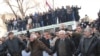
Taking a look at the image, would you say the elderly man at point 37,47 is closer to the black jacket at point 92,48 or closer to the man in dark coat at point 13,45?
the black jacket at point 92,48

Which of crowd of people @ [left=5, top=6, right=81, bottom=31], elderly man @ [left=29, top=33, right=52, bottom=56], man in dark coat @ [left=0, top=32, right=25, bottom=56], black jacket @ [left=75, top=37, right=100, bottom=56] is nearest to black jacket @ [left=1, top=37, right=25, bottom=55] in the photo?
man in dark coat @ [left=0, top=32, right=25, bottom=56]

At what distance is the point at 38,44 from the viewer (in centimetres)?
1388

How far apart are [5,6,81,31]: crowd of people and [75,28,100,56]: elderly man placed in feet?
38.0

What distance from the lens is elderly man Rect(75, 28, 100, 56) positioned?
1240 cm

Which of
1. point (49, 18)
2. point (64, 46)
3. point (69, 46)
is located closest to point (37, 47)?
point (64, 46)

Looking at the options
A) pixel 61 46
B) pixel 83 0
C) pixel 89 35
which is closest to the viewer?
pixel 89 35

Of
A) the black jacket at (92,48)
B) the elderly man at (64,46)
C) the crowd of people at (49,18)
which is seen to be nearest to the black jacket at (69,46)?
the elderly man at (64,46)

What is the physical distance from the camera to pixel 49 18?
1147 inches

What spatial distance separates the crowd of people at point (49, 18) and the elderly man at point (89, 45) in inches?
455

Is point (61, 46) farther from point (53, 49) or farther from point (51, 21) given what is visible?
point (51, 21)

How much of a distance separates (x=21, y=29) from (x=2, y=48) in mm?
18130

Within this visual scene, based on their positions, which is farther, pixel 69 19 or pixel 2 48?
pixel 69 19

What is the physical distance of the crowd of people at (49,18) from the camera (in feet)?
86.0

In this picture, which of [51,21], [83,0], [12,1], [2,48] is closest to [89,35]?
[2,48]
